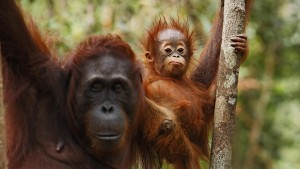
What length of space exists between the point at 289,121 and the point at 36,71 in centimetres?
757

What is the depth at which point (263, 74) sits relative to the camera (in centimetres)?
1001

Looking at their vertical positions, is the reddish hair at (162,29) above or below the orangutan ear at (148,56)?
above

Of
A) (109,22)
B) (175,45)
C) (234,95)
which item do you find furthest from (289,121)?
(234,95)

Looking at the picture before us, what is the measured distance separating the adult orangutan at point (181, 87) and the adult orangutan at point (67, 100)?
0.74 meters

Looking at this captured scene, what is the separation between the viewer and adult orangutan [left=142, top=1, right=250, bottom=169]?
195 inches

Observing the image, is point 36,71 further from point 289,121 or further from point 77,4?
point 289,121

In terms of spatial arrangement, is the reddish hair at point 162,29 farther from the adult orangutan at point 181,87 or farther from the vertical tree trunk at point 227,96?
the vertical tree trunk at point 227,96

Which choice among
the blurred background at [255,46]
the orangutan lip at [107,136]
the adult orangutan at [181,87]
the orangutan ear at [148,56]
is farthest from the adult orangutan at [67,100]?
the blurred background at [255,46]

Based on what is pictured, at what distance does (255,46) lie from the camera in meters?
9.96

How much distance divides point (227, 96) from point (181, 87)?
100 centimetres

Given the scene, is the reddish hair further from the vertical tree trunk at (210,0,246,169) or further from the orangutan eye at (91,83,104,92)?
the orangutan eye at (91,83,104,92)

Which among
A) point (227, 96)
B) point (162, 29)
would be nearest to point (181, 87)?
point (162, 29)

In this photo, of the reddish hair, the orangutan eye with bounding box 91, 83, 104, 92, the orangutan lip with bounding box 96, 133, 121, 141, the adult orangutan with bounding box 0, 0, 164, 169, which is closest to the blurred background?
the reddish hair

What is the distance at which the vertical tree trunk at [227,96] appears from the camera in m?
4.15
